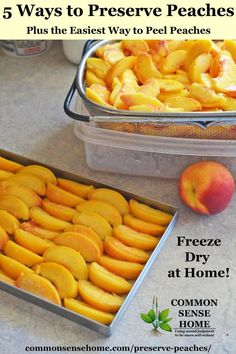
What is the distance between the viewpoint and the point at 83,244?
774 millimetres

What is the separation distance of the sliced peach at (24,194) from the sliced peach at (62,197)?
0.02m

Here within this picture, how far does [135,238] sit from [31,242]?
134 mm

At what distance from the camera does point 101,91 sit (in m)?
0.87

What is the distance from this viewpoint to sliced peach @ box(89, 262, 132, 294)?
733 millimetres

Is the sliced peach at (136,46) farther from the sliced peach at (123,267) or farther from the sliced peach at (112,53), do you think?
the sliced peach at (123,267)

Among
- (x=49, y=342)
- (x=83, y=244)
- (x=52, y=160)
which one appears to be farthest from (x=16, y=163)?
(x=49, y=342)

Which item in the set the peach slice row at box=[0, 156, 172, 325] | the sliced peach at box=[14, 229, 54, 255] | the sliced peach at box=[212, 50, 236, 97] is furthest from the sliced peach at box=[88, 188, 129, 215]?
the sliced peach at box=[212, 50, 236, 97]

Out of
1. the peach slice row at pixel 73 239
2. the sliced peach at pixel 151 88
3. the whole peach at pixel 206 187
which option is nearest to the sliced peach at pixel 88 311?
the peach slice row at pixel 73 239

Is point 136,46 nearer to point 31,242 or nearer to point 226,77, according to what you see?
point 226,77

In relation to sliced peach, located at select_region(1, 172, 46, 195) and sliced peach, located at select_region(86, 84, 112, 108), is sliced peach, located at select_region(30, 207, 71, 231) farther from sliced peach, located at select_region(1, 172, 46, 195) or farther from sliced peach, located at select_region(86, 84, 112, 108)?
sliced peach, located at select_region(86, 84, 112, 108)

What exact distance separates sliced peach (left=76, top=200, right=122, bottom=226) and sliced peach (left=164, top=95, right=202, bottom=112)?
164mm

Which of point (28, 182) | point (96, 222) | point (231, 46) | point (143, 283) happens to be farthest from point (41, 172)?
point (231, 46)
